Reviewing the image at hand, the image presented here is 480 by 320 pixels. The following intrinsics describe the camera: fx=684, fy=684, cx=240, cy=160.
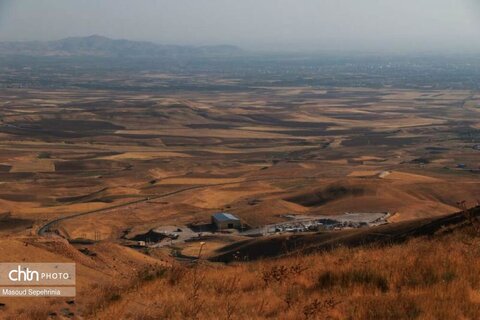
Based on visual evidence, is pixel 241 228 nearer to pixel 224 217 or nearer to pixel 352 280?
pixel 224 217

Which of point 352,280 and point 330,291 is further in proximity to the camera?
point 352,280

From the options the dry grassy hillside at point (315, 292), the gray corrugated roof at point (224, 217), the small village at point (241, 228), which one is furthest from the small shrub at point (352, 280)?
the gray corrugated roof at point (224, 217)

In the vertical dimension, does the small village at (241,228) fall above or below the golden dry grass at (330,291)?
below

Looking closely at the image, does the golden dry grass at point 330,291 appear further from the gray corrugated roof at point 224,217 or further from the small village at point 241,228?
the gray corrugated roof at point 224,217

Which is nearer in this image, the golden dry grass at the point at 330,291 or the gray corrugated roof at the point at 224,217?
the golden dry grass at the point at 330,291

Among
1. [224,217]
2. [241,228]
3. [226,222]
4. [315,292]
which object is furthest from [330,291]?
[224,217]

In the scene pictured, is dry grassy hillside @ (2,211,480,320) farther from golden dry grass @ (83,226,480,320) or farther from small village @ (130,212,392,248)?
small village @ (130,212,392,248)

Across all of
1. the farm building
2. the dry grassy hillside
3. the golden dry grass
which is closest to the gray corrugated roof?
the farm building

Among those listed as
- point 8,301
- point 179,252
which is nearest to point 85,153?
point 179,252
